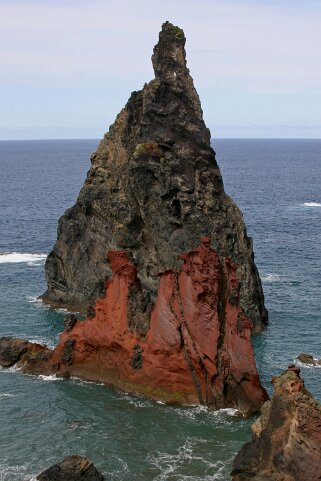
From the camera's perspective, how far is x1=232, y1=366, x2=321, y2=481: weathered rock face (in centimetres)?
4381

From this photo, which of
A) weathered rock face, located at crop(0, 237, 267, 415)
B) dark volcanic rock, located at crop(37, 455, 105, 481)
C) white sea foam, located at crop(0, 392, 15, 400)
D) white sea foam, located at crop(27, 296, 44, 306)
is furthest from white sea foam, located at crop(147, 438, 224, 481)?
white sea foam, located at crop(27, 296, 44, 306)

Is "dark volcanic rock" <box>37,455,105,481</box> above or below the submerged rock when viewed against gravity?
below

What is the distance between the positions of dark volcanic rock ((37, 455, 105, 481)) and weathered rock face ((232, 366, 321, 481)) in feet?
29.0

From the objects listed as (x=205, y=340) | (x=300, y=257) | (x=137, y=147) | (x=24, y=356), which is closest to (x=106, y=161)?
(x=137, y=147)

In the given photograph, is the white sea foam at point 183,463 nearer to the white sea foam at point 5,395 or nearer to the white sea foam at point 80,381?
the white sea foam at point 80,381

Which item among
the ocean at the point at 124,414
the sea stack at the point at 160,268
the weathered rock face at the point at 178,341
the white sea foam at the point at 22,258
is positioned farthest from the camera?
the white sea foam at the point at 22,258

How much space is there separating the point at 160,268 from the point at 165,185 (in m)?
9.51

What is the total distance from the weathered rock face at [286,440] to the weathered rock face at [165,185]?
31741 mm

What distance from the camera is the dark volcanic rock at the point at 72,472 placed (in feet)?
158

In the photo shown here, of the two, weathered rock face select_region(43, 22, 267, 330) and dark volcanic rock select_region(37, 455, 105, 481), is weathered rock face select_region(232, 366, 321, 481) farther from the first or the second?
weathered rock face select_region(43, 22, 267, 330)

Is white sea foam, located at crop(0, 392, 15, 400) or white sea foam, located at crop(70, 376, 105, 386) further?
white sea foam, located at crop(70, 376, 105, 386)

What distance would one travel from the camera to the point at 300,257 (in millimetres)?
116062

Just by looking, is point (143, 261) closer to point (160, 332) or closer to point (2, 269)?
point (160, 332)

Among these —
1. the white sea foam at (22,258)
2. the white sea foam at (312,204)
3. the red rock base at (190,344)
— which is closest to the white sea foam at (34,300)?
the white sea foam at (22,258)
